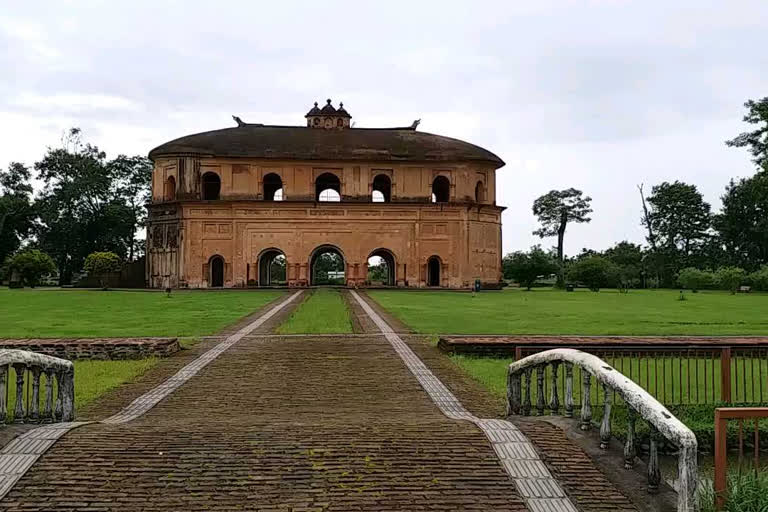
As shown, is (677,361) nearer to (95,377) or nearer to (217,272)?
(95,377)

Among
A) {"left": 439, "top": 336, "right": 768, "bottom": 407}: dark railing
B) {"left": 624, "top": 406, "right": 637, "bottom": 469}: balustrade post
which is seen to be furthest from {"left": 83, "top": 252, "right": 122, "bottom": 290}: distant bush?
{"left": 624, "top": 406, "right": 637, "bottom": 469}: balustrade post

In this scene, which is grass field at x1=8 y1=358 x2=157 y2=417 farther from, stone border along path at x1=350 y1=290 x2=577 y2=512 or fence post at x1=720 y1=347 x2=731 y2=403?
fence post at x1=720 y1=347 x2=731 y2=403

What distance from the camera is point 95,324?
63.1ft

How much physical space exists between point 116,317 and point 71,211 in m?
37.1

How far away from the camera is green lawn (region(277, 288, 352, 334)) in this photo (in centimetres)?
1756

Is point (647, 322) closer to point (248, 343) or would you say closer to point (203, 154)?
point (248, 343)

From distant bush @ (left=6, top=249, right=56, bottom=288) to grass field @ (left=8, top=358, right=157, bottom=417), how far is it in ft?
121

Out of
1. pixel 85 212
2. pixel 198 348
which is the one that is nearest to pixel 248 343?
pixel 198 348

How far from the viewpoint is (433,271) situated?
151 feet

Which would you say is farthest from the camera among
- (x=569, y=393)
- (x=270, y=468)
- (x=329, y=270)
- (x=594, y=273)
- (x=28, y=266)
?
(x=329, y=270)

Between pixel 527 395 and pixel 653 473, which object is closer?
pixel 653 473

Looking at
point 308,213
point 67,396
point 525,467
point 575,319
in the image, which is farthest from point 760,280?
point 67,396

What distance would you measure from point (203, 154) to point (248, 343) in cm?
3156

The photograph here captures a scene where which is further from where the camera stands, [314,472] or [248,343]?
[248,343]
